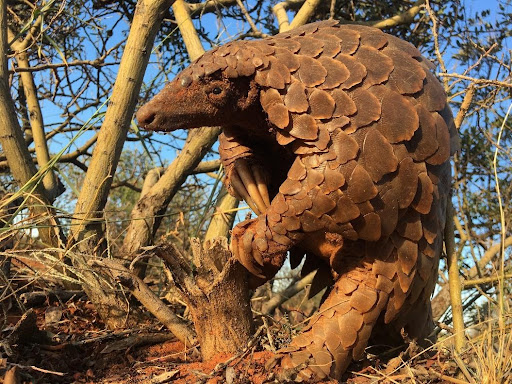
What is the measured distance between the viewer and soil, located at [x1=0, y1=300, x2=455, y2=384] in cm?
156

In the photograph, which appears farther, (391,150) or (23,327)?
(23,327)

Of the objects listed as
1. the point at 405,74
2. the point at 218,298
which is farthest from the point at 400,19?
the point at 218,298

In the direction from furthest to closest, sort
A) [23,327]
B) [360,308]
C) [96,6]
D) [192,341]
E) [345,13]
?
[345,13]
[96,6]
[192,341]
[23,327]
[360,308]

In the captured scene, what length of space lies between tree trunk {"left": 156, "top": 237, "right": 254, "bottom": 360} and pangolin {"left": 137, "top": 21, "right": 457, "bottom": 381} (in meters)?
0.09

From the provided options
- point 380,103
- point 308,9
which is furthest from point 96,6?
point 380,103

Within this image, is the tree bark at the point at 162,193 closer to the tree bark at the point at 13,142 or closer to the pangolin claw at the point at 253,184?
the tree bark at the point at 13,142

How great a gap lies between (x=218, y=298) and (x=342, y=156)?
62 centimetres

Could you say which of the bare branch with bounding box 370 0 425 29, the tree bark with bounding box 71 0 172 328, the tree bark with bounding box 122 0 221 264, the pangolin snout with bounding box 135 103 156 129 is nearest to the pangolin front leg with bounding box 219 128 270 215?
the pangolin snout with bounding box 135 103 156 129

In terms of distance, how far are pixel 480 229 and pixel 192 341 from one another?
121 inches

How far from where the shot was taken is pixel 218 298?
1.71 metres

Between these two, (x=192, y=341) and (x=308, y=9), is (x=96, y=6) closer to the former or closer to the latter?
(x=308, y=9)

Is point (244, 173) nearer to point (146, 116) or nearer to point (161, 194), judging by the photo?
point (146, 116)

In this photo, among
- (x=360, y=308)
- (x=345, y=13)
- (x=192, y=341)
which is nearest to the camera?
(x=360, y=308)

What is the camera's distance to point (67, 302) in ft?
8.14
